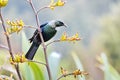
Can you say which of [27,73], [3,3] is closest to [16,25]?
[3,3]

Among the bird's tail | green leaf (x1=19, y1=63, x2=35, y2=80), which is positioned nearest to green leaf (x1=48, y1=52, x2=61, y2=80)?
green leaf (x1=19, y1=63, x2=35, y2=80)

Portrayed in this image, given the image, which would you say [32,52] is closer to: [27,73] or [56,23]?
[56,23]

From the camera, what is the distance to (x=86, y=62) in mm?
14773

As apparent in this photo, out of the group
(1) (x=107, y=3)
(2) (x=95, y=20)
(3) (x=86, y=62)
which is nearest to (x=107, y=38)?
(3) (x=86, y=62)

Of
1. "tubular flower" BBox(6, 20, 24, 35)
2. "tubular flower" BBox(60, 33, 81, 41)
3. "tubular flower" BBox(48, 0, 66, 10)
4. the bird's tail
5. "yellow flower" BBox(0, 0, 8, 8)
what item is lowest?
the bird's tail

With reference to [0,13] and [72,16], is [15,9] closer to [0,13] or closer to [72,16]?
[72,16]

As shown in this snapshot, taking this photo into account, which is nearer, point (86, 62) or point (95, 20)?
point (86, 62)

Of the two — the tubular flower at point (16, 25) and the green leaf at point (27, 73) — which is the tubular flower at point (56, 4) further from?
the green leaf at point (27, 73)

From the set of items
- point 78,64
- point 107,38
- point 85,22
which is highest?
point 78,64

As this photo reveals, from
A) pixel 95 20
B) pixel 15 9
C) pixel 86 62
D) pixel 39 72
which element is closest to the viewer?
pixel 39 72

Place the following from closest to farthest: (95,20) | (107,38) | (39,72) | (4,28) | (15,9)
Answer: (4,28), (39,72), (107,38), (15,9), (95,20)

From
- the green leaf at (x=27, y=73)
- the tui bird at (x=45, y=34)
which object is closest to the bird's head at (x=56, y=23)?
the tui bird at (x=45, y=34)

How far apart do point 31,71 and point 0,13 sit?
293mm

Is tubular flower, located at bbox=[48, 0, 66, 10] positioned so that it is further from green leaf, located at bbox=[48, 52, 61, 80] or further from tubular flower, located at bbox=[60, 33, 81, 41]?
green leaf, located at bbox=[48, 52, 61, 80]
